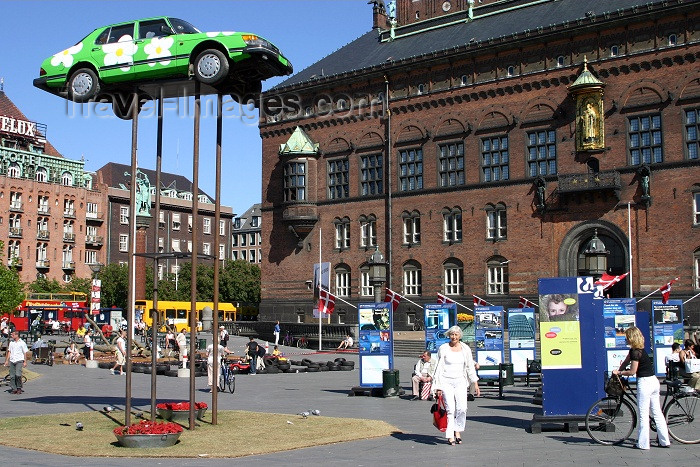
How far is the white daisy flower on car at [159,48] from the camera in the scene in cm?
1794

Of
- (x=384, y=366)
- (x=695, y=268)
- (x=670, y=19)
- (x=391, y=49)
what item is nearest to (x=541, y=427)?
(x=384, y=366)

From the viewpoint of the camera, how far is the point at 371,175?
6125cm

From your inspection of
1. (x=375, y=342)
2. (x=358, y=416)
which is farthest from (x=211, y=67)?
(x=375, y=342)

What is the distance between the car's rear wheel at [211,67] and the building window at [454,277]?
133 feet

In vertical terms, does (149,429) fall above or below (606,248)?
below

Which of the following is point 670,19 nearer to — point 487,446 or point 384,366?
point 384,366

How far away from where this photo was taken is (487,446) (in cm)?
1517

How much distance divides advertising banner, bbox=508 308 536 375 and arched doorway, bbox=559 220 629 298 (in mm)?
20443

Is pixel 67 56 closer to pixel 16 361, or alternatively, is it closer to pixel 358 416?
pixel 358 416

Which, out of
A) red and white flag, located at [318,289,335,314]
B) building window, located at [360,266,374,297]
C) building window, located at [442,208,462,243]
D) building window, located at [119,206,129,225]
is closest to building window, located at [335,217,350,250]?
building window, located at [360,266,374,297]

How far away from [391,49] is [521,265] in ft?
64.7

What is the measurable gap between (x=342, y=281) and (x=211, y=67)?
4528cm

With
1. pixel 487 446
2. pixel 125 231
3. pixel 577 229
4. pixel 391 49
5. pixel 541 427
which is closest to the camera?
pixel 487 446

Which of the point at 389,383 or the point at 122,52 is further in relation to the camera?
the point at 389,383
